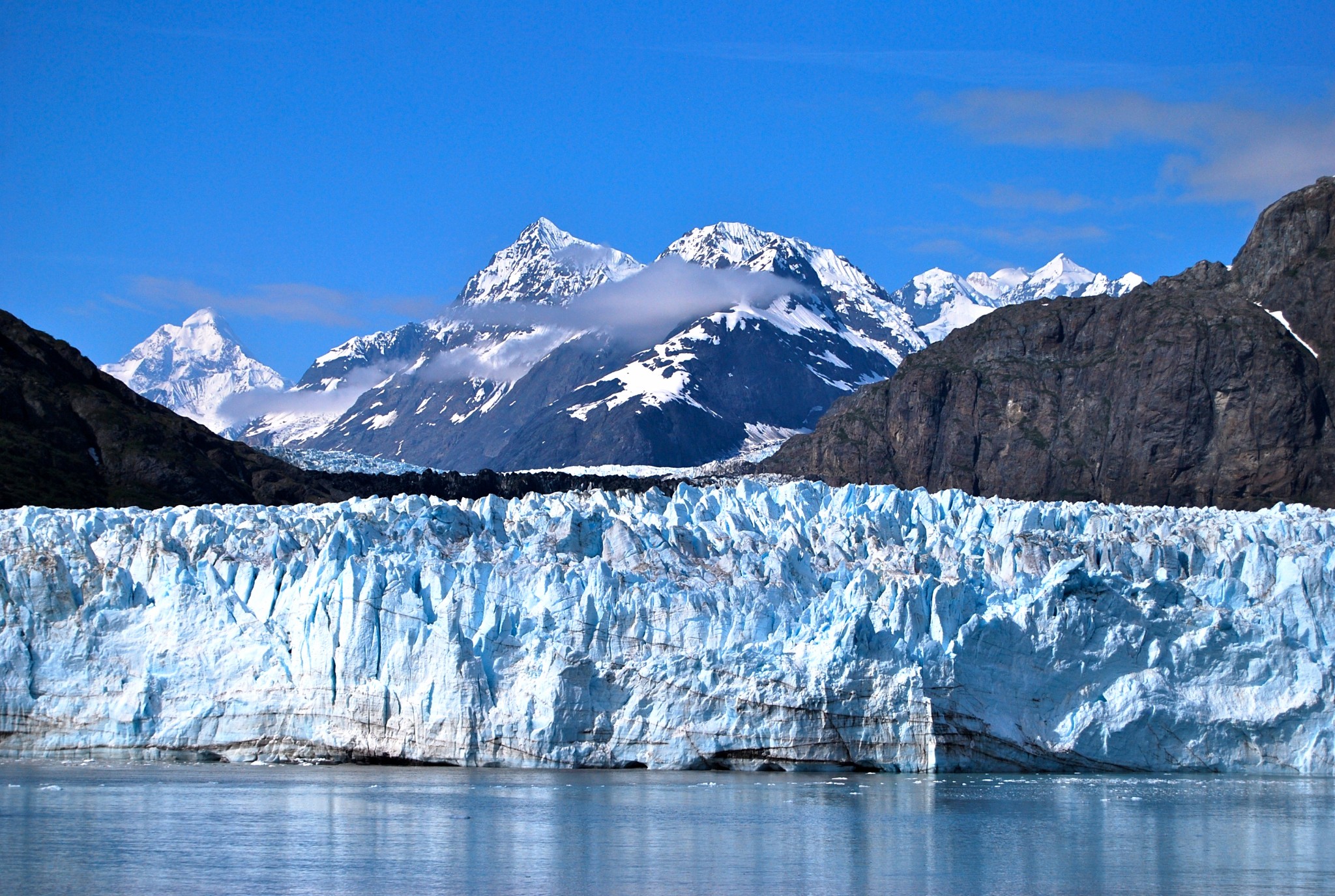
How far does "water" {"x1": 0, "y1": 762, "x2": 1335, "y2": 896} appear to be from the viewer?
28203 mm

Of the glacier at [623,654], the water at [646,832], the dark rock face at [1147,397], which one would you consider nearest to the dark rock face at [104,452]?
the glacier at [623,654]

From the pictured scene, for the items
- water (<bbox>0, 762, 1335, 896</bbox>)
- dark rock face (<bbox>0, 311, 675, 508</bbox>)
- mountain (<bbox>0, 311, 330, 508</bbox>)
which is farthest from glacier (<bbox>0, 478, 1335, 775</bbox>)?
mountain (<bbox>0, 311, 330, 508</bbox>)

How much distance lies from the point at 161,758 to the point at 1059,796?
2431 cm

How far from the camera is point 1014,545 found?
4591 cm

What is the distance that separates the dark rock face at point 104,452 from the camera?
89.4 meters

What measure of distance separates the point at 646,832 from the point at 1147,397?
128136 millimetres

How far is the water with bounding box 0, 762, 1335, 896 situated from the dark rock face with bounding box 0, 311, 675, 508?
155 feet

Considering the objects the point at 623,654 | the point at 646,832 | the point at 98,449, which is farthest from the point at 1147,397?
the point at 646,832

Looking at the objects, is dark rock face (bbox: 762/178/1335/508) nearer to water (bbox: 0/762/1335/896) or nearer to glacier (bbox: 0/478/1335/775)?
glacier (bbox: 0/478/1335/775)

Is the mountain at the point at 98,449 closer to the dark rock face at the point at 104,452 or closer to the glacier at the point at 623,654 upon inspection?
the dark rock face at the point at 104,452

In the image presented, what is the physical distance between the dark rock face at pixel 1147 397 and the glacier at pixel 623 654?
3958 inches

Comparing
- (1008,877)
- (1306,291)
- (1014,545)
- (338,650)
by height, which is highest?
(1306,291)

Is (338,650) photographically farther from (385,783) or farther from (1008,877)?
(1008,877)

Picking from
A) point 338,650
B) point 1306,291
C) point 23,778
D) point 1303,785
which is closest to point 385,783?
point 338,650
